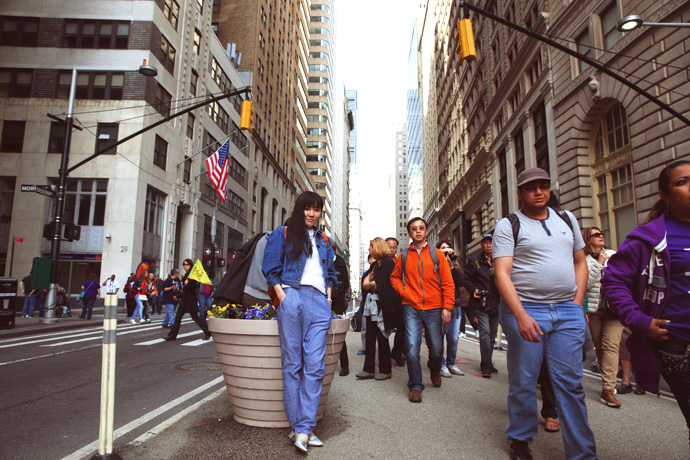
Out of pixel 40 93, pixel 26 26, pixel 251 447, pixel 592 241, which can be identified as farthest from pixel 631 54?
pixel 26 26

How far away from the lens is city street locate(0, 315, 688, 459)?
332 cm

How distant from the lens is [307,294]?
3.58 metres

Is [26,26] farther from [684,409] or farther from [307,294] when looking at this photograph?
[684,409]

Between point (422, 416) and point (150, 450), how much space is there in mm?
2484

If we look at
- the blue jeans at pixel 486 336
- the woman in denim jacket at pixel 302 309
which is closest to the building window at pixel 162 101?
the blue jeans at pixel 486 336

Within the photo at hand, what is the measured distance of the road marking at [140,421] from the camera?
3.20m

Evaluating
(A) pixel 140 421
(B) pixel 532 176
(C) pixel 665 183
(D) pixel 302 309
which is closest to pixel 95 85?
(A) pixel 140 421

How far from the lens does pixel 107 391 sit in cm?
272

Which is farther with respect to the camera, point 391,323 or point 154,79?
point 154,79

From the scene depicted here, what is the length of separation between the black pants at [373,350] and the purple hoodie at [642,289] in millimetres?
4150

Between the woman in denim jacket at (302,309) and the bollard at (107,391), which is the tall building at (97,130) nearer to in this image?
the woman in denim jacket at (302,309)

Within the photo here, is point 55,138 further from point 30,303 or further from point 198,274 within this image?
point 198,274

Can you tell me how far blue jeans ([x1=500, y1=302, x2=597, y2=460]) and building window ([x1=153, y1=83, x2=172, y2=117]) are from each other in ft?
91.5

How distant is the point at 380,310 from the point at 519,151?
25.0 metres
